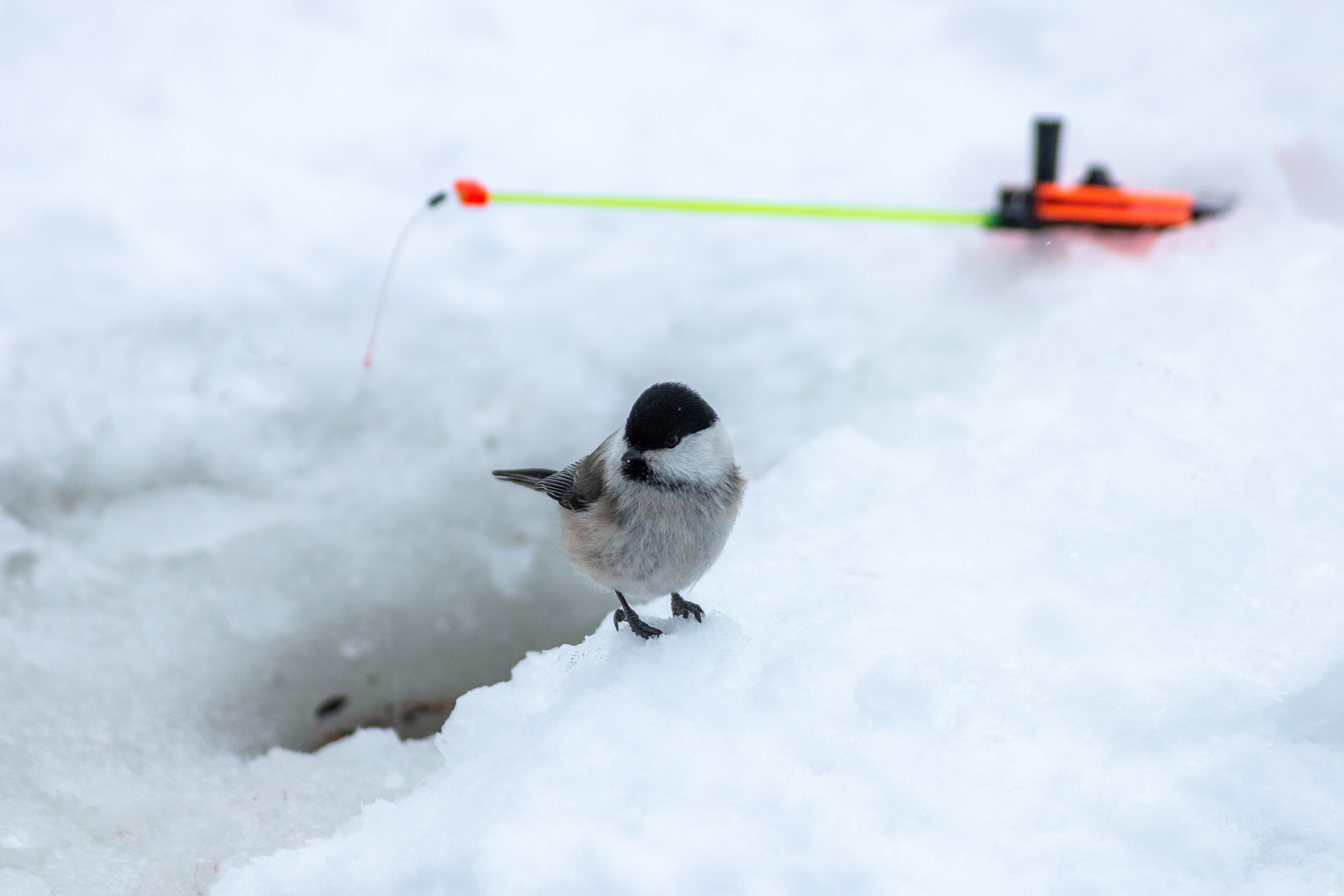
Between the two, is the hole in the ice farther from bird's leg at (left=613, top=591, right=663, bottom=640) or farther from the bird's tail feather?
bird's leg at (left=613, top=591, right=663, bottom=640)

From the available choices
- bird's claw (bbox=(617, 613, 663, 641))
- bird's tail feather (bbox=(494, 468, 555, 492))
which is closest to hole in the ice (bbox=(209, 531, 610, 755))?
bird's tail feather (bbox=(494, 468, 555, 492))

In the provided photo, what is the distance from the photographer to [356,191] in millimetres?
3934

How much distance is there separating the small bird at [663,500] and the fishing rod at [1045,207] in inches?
61.2

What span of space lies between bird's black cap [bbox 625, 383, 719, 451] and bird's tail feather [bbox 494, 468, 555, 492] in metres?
0.60

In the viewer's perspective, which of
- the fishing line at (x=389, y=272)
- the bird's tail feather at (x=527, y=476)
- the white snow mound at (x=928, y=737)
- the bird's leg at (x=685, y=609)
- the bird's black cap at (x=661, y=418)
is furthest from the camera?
the fishing line at (x=389, y=272)

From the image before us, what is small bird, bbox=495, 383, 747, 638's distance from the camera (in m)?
2.03

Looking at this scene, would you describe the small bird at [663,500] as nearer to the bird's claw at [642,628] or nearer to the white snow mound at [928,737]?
the bird's claw at [642,628]

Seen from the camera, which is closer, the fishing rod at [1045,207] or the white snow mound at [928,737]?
the white snow mound at [928,737]

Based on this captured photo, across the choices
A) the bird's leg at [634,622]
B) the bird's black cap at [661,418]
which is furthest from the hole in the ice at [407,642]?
the bird's black cap at [661,418]

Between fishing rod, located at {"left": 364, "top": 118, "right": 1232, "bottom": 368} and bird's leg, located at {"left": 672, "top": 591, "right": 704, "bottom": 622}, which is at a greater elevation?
fishing rod, located at {"left": 364, "top": 118, "right": 1232, "bottom": 368}

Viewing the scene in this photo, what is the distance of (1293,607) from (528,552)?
224cm

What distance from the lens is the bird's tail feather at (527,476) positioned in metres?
2.58

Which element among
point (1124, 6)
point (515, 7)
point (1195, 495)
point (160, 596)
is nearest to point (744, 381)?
point (1195, 495)

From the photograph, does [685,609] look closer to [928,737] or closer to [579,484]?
[579,484]
